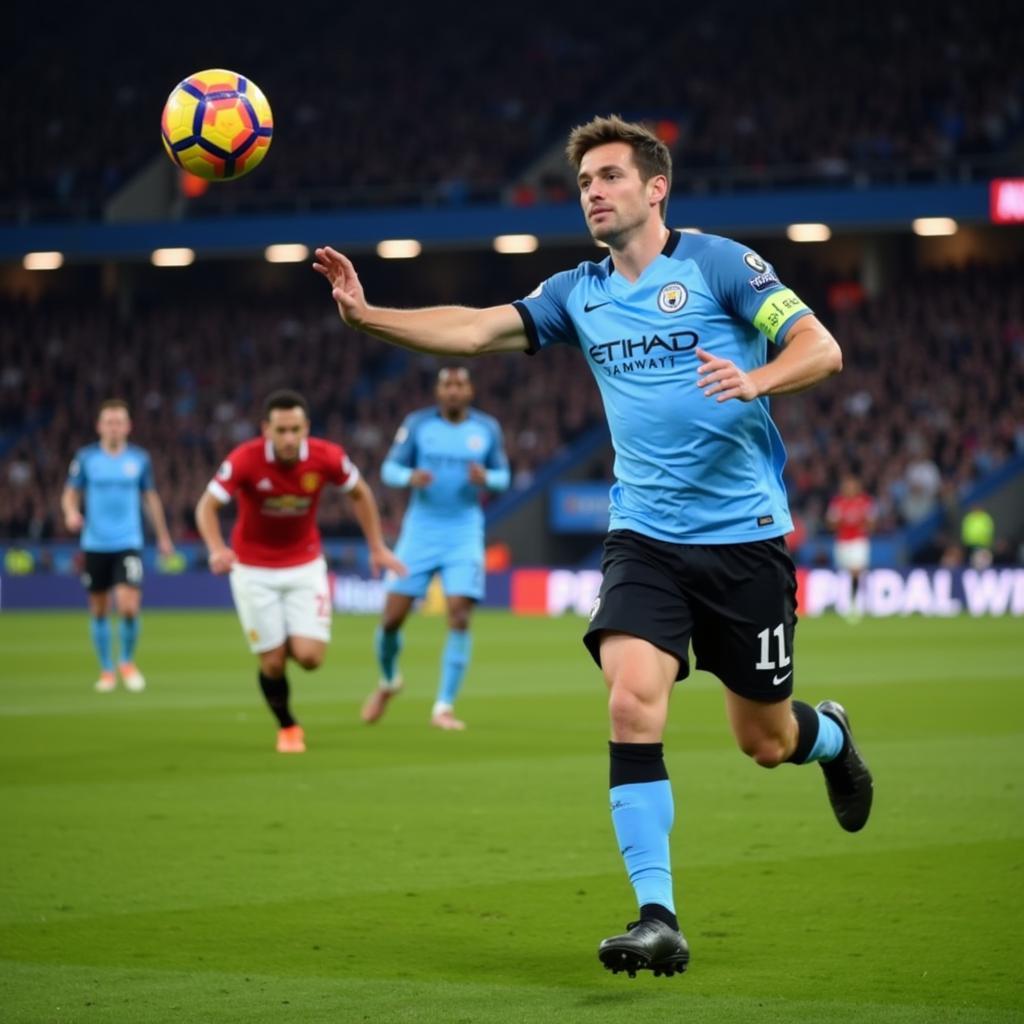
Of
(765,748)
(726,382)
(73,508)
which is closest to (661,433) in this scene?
(726,382)

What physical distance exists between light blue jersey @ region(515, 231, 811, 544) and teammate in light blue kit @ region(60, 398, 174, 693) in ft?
39.8

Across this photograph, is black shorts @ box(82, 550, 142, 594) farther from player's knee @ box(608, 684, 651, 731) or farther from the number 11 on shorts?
player's knee @ box(608, 684, 651, 731)

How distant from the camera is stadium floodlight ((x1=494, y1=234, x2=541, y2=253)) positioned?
142 ft

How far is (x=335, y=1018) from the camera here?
5430 mm

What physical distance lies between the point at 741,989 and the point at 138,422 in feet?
133

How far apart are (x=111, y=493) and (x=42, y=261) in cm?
3133

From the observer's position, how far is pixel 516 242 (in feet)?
145

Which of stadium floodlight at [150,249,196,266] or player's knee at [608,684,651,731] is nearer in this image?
player's knee at [608,684,651,731]

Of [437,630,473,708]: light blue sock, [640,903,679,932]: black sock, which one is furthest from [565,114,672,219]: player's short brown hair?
[437,630,473,708]: light blue sock

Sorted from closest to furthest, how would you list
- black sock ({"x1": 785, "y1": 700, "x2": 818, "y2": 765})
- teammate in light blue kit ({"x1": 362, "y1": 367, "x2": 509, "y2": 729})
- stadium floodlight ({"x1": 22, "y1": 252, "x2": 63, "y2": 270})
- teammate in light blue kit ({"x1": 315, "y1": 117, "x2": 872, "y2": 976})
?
teammate in light blue kit ({"x1": 315, "y1": 117, "x2": 872, "y2": 976}), black sock ({"x1": 785, "y1": 700, "x2": 818, "y2": 765}), teammate in light blue kit ({"x1": 362, "y1": 367, "x2": 509, "y2": 729}), stadium floodlight ({"x1": 22, "y1": 252, "x2": 63, "y2": 270})

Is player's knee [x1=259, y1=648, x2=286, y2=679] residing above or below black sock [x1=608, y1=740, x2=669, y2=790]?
above

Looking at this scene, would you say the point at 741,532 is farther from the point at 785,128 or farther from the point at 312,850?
the point at 785,128

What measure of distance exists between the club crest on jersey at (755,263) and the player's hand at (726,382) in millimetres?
734

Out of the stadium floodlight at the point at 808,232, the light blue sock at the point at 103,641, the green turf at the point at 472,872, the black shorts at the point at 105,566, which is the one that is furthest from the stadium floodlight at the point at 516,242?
the green turf at the point at 472,872
